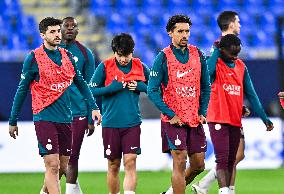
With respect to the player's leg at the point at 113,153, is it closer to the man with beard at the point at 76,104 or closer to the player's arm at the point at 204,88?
the player's arm at the point at 204,88

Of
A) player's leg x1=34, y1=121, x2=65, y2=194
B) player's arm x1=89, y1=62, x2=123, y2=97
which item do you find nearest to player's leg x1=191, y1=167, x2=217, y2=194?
player's arm x1=89, y1=62, x2=123, y2=97

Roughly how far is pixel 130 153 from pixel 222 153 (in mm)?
1039

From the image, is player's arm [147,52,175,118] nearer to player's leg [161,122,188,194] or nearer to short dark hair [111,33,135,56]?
player's leg [161,122,188,194]

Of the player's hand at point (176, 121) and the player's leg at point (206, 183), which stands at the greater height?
the player's hand at point (176, 121)

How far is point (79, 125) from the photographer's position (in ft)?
37.3

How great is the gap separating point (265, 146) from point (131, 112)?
7717 millimetres

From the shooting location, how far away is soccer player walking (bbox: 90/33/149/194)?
10068 millimetres

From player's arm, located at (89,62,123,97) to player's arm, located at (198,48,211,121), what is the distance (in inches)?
36.7

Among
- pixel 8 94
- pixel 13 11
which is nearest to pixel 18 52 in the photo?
pixel 13 11

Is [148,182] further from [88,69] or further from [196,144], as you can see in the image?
[196,144]

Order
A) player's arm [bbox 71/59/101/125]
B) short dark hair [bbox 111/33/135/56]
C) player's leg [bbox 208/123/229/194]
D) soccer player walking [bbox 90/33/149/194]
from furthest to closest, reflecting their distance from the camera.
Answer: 1. player's leg [bbox 208/123/229/194]
2. soccer player walking [bbox 90/33/149/194]
3. short dark hair [bbox 111/33/135/56]
4. player's arm [bbox 71/59/101/125]

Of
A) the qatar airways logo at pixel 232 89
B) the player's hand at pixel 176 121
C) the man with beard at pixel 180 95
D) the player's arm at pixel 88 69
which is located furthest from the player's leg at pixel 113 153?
the player's arm at pixel 88 69

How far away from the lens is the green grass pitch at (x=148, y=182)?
1350 cm

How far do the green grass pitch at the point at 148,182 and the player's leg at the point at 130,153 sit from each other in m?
2.91
